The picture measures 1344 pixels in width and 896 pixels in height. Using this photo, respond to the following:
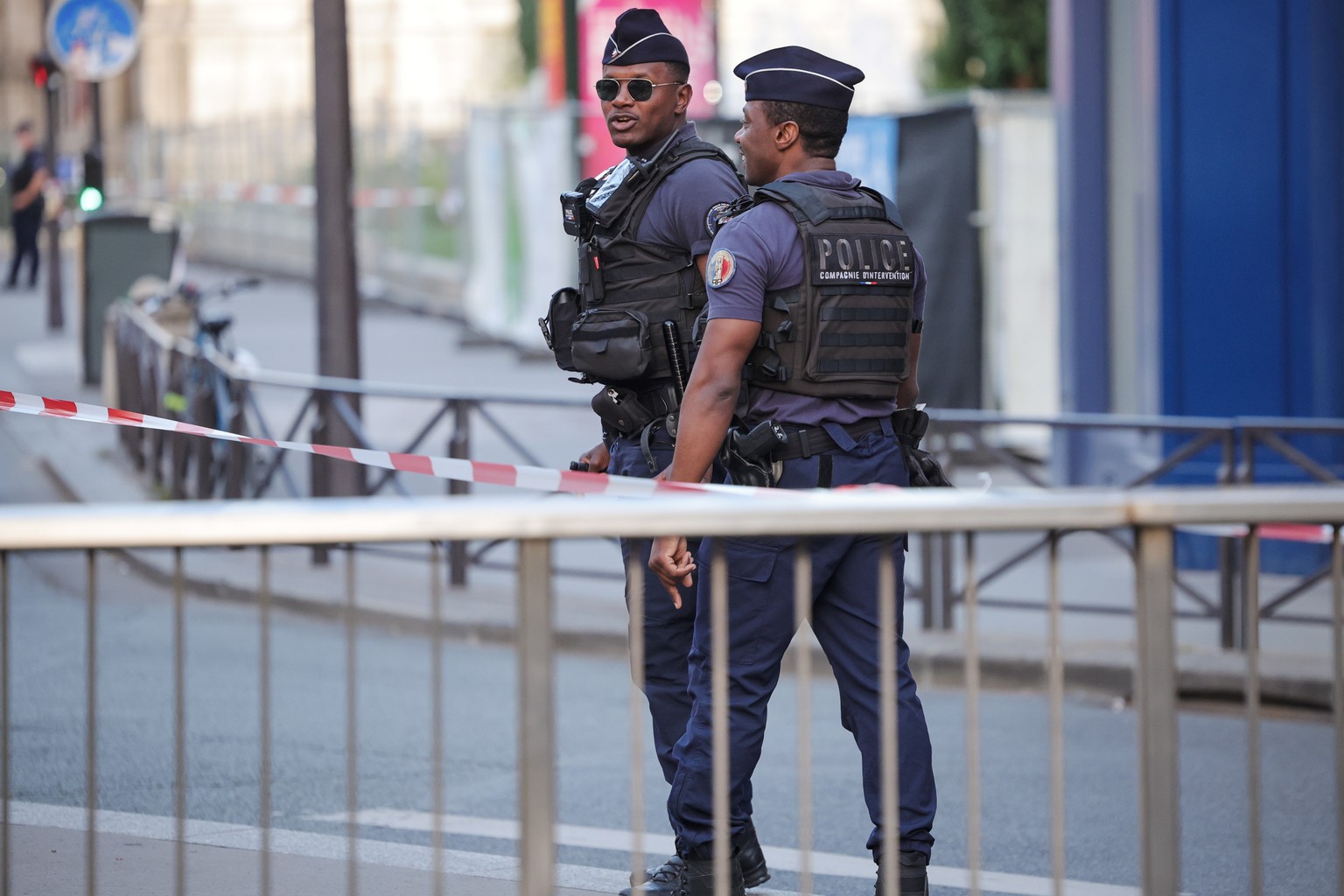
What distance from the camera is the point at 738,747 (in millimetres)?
4195

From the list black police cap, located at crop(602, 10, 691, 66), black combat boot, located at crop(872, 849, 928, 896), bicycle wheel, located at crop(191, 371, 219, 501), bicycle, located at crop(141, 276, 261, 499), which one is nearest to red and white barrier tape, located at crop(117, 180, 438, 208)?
bicycle, located at crop(141, 276, 261, 499)

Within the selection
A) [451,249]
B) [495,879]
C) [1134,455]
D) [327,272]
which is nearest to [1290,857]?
[495,879]

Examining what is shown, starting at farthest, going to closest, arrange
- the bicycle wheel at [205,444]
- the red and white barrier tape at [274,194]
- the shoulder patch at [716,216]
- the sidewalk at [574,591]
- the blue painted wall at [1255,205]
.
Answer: the red and white barrier tape at [274,194]
the bicycle wheel at [205,444]
the blue painted wall at [1255,205]
the sidewalk at [574,591]
the shoulder patch at [716,216]

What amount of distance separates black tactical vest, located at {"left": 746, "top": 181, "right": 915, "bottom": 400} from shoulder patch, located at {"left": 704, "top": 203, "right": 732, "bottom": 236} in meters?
0.17

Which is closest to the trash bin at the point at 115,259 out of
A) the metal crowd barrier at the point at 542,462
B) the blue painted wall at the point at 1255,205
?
the metal crowd barrier at the point at 542,462

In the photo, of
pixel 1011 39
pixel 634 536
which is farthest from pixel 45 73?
pixel 634 536

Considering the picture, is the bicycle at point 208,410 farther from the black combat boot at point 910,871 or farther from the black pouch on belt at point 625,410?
the black combat boot at point 910,871

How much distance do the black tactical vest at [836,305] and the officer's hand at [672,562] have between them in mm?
480

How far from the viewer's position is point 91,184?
17.0 metres

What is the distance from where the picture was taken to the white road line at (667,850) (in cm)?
491

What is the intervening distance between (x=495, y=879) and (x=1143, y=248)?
6578mm

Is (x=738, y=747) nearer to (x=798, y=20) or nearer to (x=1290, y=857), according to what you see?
(x=1290, y=857)

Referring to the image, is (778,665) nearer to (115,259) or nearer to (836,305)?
(836,305)

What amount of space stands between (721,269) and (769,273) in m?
0.11
